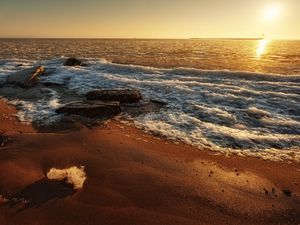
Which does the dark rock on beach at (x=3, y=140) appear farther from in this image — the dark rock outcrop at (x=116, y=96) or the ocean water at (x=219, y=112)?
the dark rock outcrop at (x=116, y=96)

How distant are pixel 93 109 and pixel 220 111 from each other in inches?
156

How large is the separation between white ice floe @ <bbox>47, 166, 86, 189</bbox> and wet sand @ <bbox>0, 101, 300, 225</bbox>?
10 cm

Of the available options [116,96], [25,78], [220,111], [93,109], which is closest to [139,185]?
[93,109]

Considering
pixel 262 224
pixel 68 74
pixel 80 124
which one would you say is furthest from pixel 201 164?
pixel 68 74

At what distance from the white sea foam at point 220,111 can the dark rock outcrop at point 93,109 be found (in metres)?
0.54

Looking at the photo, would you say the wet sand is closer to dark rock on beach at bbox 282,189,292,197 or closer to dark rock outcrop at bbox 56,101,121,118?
dark rock on beach at bbox 282,189,292,197

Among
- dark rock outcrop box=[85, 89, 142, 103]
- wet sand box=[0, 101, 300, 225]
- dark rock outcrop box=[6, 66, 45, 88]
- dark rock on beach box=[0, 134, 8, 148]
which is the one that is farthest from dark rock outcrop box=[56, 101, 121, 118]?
dark rock outcrop box=[6, 66, 45, 88]

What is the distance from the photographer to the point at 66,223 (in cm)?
380

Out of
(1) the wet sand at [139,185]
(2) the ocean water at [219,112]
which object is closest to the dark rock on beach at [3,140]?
(1) the wet sand at [139,185]

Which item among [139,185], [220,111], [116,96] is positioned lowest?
[220,111]

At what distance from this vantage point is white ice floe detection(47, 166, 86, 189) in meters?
4.70

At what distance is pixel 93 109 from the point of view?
8812 millimetres

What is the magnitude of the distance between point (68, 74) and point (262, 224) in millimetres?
14296

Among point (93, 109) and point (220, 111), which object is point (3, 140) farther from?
point (220, 111)
